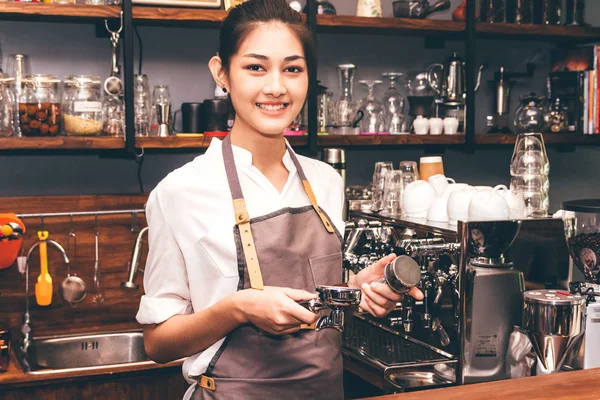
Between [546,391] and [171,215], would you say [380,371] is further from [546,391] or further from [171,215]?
[171,215]

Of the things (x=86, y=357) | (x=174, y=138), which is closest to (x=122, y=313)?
(x=86, y=357)

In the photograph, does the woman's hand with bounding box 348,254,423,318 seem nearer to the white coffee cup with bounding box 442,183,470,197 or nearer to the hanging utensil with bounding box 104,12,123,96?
the white coffee cup with bounding box 442,183,470,197

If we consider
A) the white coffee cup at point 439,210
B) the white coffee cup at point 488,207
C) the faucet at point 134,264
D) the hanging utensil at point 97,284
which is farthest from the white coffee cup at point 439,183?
the hanging utensil at point 97,284

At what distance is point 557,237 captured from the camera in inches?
84.3

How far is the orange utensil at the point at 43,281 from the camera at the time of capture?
278cm

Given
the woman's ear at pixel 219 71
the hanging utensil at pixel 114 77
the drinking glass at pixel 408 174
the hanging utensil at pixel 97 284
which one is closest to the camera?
the woman's ear at pixel 219 71

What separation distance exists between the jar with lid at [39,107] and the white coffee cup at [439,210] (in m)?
1.35

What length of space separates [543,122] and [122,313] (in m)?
2.02

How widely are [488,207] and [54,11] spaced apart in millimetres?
1628

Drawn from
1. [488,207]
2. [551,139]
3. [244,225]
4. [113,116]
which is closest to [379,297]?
[244,225]

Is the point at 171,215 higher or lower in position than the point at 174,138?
lower

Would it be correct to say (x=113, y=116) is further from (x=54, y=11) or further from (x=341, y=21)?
(x=341, y=21)

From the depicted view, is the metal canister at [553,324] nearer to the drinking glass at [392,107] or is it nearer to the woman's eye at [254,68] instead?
the woman's eye at [254,68]

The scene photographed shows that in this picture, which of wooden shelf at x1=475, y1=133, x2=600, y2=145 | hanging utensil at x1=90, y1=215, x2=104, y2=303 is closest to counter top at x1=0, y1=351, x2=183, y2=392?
hanging utensil at x1=90, y1=215, x2=104, y2=303
